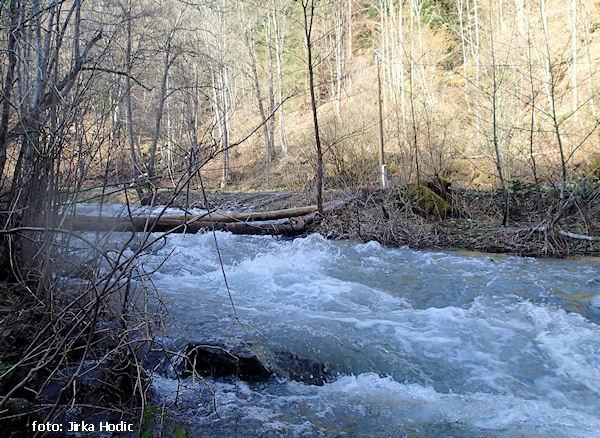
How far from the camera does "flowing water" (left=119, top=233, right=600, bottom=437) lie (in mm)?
3275

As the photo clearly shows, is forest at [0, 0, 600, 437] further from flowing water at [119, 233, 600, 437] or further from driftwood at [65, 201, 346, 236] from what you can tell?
flowing water at [119, 233, 600, 437]

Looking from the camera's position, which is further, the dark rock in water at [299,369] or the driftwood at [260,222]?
the driftwood at [260,222]

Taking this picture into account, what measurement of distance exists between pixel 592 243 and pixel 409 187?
376 centimetres

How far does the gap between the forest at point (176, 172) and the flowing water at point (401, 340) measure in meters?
0.48

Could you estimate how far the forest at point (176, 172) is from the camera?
2975 millimetres

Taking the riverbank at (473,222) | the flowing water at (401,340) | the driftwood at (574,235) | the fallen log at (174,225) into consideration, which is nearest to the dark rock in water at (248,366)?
the flowing water at (401,340)

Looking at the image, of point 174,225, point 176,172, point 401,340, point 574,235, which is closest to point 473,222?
point 574,235

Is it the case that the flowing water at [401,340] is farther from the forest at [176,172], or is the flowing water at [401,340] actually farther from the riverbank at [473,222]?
the riverbank at [473,222]

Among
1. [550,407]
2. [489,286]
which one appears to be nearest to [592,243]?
[489,286]

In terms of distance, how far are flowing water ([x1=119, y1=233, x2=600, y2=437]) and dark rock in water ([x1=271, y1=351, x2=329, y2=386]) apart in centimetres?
9

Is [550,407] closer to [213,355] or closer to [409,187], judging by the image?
[213,355]

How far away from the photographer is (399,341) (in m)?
4.66

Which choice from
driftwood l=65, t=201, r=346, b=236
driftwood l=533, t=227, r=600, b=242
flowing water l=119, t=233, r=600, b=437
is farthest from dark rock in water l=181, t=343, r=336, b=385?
driftwood l=533, t=227, r=600, b=242

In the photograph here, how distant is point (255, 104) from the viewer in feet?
100
